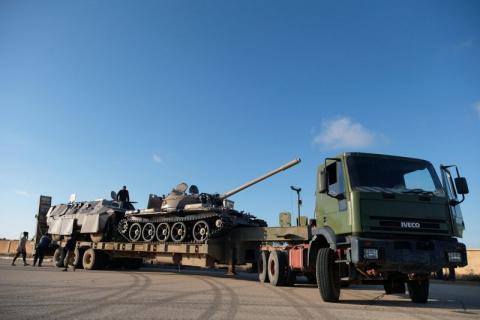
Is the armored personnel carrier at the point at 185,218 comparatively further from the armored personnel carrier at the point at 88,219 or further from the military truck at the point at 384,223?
the military truck at the point at 384,223

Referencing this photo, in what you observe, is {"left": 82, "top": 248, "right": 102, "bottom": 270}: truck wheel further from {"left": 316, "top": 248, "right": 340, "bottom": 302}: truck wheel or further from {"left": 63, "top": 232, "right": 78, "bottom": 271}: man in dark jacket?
{"left": 316, "top": 248, "right": 340, "bottom": 302}: truck wheel

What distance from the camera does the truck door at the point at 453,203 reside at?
7.57 metres

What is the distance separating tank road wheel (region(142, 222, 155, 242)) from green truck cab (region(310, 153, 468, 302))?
9.84 meters

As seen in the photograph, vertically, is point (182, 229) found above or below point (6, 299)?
above

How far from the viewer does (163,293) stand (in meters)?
8.65

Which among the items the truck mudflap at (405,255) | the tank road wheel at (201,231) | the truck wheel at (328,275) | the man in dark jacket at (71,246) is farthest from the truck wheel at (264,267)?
the man in dark jacket at (71,246)

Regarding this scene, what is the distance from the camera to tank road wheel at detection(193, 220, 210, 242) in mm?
14367

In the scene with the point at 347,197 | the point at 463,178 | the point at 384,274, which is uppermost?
the point at 463,178

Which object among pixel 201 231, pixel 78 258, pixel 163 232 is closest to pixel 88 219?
pixel 78 258

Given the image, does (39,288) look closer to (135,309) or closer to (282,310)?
(135,309)

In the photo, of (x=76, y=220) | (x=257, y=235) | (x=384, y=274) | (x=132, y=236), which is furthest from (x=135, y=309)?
(x=76, y=220)

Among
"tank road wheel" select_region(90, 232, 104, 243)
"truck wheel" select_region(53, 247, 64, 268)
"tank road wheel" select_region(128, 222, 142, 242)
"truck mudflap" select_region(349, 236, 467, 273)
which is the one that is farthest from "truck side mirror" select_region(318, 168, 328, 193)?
"truck wheel" select_region(53, 247, 64, 268)

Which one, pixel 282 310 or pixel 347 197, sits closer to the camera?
pixel 282 310

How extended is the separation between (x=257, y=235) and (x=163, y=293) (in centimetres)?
506
